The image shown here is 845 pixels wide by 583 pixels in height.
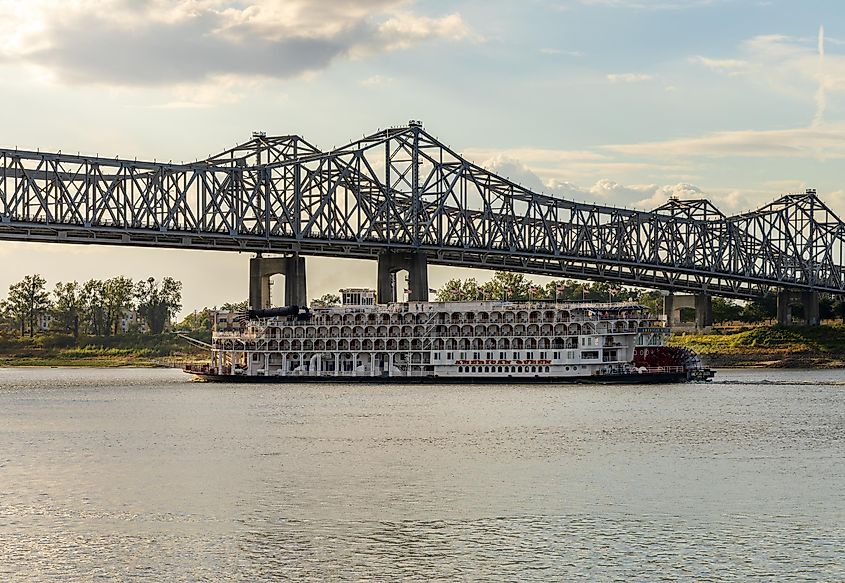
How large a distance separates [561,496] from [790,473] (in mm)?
11266

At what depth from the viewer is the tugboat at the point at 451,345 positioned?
371ft

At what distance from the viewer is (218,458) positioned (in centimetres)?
6262

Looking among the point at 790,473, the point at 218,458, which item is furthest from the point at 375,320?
the point at 790,473

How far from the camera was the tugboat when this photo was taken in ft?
371

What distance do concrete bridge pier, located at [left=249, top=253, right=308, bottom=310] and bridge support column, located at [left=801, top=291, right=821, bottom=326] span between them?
258 feet

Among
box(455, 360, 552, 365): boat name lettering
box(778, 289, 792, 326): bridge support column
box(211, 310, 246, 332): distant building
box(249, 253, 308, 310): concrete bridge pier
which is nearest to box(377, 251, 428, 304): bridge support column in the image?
box(249, 253, 308, 310): concrete bridge pier

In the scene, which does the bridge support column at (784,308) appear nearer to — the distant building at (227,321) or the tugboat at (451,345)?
the tugboat at (451,345)

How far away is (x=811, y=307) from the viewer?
645ft

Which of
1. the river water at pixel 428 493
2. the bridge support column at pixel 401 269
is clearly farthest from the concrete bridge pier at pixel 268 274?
the river water at pixel 428 493

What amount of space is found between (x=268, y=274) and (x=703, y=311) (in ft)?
223

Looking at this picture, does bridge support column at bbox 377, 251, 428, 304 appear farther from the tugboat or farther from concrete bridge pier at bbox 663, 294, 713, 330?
concrete bridge pier at bbox 663, 294, 713, 330

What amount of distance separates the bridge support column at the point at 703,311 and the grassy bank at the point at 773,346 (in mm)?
3756

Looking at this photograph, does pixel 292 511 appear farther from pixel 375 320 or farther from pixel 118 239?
pixel 118 239

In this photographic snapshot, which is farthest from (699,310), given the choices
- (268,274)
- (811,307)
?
(268,274)
